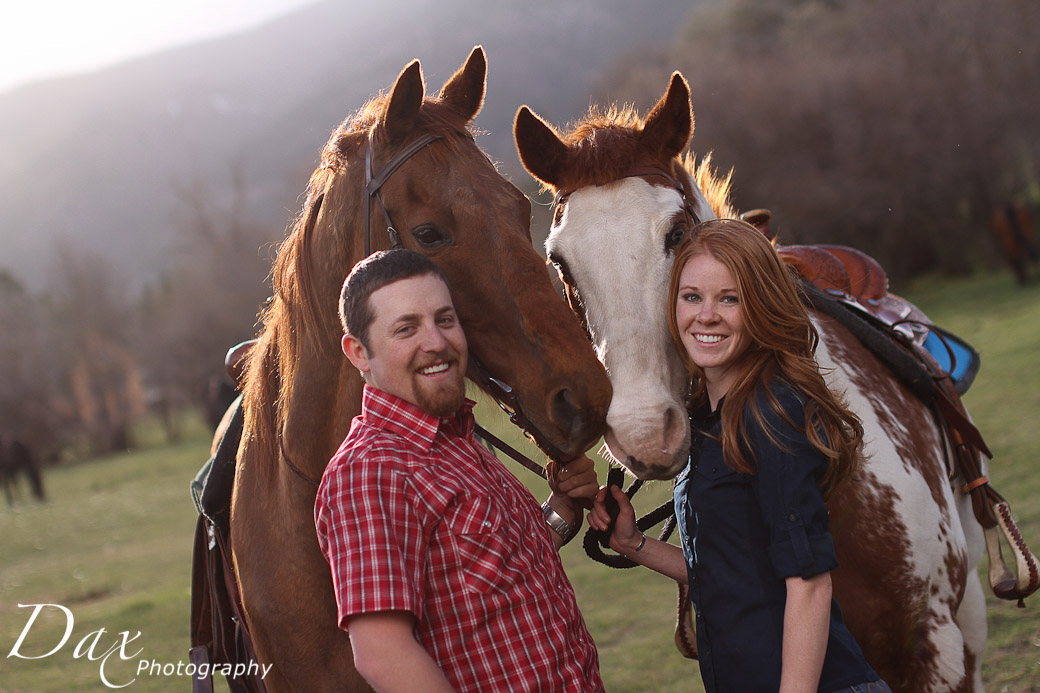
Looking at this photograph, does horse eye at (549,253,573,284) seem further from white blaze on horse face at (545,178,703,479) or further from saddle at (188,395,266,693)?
saddle at (188,395,266,693)

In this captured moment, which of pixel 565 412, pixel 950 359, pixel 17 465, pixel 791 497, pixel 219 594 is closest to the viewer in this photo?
pixel 791 497

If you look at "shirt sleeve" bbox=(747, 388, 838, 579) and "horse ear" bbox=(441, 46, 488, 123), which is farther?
"horse ear" bbox=(441, 46, 488, 123)

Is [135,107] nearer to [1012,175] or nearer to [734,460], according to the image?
[1012,175]

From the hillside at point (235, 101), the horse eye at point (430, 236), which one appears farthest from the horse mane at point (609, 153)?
the hillside at point (235, 101)

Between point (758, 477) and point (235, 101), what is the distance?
15493 cm

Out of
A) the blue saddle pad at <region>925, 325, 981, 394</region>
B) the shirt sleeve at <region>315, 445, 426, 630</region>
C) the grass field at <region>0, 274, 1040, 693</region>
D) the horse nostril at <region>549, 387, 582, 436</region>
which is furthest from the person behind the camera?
the grass field at <region>0, 274, 1040, 693</region>

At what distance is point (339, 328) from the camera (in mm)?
1947

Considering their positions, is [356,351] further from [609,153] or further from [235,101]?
[235,101]

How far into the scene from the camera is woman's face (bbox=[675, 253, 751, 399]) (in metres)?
1.76

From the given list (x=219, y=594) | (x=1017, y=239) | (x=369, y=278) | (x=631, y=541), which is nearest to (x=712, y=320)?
(x=631, y=541)

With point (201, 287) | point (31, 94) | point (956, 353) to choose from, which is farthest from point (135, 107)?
point (956, 353)

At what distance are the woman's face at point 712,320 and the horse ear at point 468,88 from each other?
31.3 inches

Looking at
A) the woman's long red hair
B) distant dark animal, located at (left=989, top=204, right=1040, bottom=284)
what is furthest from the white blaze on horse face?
distant dark animal, located at (left=989, top=204, right=1040, bottom=284)

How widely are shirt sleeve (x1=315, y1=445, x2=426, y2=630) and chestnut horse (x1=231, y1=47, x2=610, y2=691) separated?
476 millimetres
